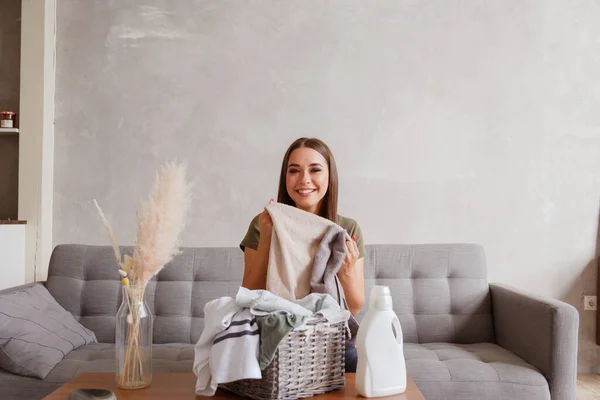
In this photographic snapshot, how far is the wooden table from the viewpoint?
1331mm

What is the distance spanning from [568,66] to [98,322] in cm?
264

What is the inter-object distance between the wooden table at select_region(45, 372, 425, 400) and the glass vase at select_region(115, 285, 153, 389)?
0.03m

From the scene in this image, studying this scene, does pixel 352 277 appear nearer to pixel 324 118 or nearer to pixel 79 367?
pixel 79 367

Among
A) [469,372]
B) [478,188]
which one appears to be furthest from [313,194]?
[478,188]

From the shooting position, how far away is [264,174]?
3.05 meters

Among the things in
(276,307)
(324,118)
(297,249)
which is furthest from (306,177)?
(324,118)

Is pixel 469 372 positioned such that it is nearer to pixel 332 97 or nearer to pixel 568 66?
pixel 332 97

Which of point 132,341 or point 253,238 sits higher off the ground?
point 253,238

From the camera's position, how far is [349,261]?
167 centimetres

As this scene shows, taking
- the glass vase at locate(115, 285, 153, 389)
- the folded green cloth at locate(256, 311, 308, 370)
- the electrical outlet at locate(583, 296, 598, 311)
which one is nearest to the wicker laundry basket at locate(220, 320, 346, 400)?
the folded green cloth at locate(256, 311, 308, 370)

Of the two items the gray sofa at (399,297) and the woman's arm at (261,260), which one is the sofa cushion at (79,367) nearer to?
the gray sofa at (399,297)

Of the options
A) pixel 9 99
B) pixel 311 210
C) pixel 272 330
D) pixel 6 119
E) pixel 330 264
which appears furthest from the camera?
pixel 9 99

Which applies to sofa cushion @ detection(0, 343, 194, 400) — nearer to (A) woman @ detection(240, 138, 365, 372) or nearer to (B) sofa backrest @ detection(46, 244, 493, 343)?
(B) sofa backrest @ detection(46, 244, 493, 343)

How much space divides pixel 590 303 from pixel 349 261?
6.63 feet
